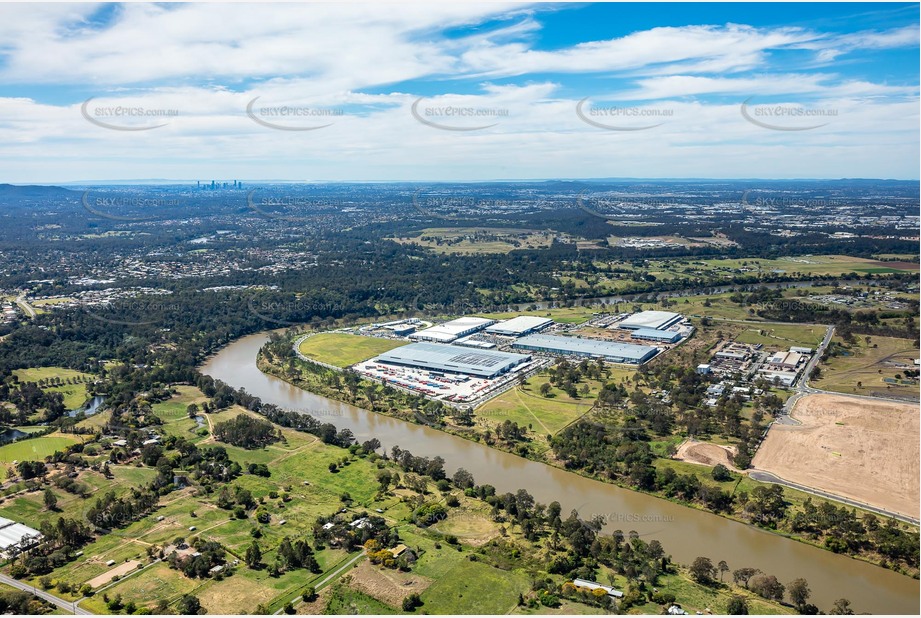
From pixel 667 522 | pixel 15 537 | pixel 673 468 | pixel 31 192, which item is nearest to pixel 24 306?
pixel 15 537

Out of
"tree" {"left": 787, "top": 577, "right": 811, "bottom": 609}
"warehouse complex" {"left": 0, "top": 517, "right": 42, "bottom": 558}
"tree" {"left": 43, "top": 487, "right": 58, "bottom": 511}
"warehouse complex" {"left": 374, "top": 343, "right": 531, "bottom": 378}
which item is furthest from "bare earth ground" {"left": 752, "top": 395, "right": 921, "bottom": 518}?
"tree" {"left": 43, "top": 487, "right": 58, "bottom": 511}

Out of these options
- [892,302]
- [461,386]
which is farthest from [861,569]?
[892,302]

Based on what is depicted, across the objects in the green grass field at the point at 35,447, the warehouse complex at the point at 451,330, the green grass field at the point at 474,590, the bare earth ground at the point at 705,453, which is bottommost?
the green grass field at the point at 474,590

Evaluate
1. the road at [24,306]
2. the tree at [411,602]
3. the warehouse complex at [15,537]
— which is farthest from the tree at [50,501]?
the road at [24,306]

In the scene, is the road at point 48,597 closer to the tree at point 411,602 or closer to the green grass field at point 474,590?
the tree at point 411,602

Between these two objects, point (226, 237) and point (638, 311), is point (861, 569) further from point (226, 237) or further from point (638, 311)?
point (226, 237)

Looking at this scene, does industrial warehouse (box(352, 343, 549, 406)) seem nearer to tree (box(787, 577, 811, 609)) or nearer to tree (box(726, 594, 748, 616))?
tree (box(726, 594, 748, 616))

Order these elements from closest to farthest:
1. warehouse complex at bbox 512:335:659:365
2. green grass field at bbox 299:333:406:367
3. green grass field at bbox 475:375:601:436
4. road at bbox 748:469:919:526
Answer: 1. road at bbox 748:469:919:526
2. green grass field at bbox 475:375:601:436
3. warehouse complex at bbox 512:335:659:365
4. green grass field at bbox 299:333:406:367
